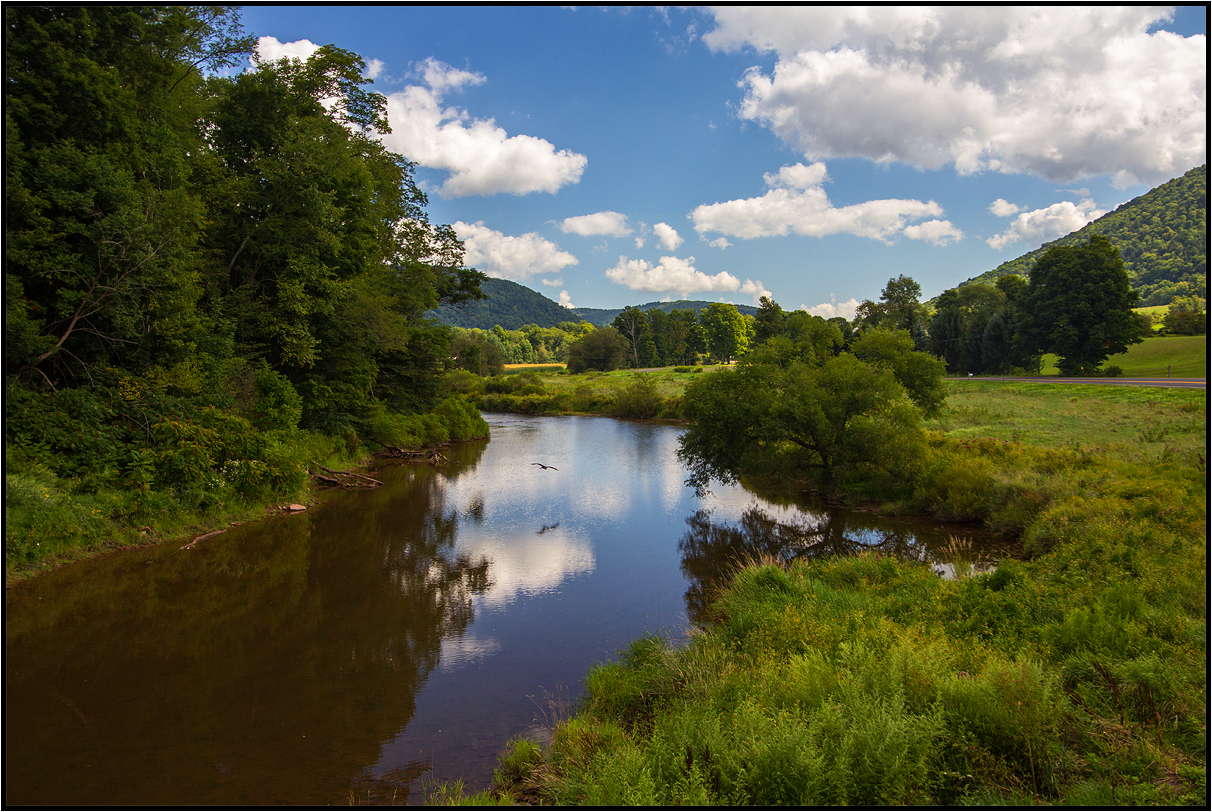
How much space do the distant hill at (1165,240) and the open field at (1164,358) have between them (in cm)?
892

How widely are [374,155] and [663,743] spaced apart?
84.1 feet

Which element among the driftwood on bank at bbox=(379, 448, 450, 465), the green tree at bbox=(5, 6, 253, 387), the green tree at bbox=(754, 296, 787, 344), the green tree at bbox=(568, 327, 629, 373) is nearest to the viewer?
the green tree at bbox=(5, 6, 253, 387)

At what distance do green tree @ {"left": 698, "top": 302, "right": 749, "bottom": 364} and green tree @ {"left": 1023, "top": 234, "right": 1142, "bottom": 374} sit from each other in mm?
51930

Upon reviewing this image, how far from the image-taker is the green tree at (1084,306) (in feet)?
126

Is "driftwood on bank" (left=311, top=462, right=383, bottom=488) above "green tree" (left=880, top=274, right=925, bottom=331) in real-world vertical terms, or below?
below

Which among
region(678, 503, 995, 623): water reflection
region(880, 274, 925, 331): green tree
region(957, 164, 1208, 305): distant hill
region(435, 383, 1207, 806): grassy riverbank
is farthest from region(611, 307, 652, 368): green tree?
region(435, 383, 1207, 806): grassy riverbank

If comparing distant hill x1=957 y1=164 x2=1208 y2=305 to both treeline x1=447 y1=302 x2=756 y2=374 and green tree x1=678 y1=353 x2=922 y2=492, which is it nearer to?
green tree x1=678 y1=353 x2=922 y2=492

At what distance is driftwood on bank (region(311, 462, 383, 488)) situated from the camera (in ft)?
66.2

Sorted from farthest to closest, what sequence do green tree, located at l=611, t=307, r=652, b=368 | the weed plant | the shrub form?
green tree, located at l=611, t=307, r=652, b=368 → the shrub → the weed plant

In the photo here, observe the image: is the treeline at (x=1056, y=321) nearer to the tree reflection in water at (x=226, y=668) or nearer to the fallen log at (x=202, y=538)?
the tree reflection in water at (x=226, y=668)

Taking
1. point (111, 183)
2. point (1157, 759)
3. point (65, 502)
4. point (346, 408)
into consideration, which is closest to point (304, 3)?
point (111, 183)

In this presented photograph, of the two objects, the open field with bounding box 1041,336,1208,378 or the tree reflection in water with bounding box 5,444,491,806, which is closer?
the tree reflection in water with bounding box 5,444,491,806

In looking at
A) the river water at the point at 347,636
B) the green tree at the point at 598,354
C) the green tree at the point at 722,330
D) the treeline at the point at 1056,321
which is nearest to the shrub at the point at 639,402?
the treeline at the point at 1056,321

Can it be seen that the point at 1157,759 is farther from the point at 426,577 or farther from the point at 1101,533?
the point at 426,577
